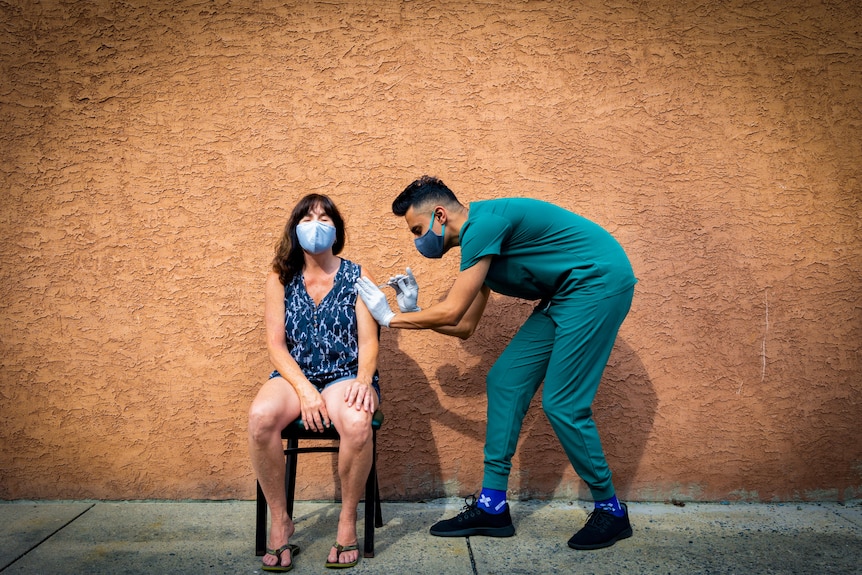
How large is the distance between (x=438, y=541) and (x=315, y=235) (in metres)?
1.43

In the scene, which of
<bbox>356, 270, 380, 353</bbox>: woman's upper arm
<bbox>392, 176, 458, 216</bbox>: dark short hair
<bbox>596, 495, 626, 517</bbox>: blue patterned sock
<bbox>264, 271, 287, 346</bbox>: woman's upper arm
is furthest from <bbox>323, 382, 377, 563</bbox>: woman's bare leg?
<bbox>596, 495, 626, 517</bbox>: blue patterned sock

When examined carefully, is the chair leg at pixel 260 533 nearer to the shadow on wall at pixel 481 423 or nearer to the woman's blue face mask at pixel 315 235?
the shadow on wall at pixel 481 423

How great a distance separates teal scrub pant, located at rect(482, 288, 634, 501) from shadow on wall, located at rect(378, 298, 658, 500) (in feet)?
1.42

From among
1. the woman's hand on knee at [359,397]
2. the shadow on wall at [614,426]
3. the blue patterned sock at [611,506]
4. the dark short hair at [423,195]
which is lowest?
the blue patterned sock at [611,506]

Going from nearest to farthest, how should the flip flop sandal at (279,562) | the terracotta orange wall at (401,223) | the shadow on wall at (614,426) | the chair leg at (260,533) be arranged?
the flip flop sandal at (279,562), the chair leg at (260,533), the terracotta orange wall at (401,223), the shadow on wall at (614,426)

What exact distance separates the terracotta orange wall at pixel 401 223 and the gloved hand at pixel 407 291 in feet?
1.31

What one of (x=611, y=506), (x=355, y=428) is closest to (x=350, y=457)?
(x=355, y=428)

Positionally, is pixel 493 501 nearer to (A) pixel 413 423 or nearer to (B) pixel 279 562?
(A) pixel 413 423

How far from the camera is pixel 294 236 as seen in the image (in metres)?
3.08

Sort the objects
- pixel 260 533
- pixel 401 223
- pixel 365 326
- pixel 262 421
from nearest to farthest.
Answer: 1. pixel 262 421
2. pixel 260 533
3. pixel 365 326
4. pixel 401 223

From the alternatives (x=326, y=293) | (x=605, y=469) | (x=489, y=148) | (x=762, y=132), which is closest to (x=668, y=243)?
(x=762, y=132)

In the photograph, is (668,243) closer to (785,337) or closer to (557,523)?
(785,337)

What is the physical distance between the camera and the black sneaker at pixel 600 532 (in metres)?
2.96

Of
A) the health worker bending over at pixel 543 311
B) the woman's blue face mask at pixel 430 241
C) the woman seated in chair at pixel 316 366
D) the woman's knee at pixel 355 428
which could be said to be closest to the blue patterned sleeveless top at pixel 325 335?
the woman seated in chair at pixel 316 366
